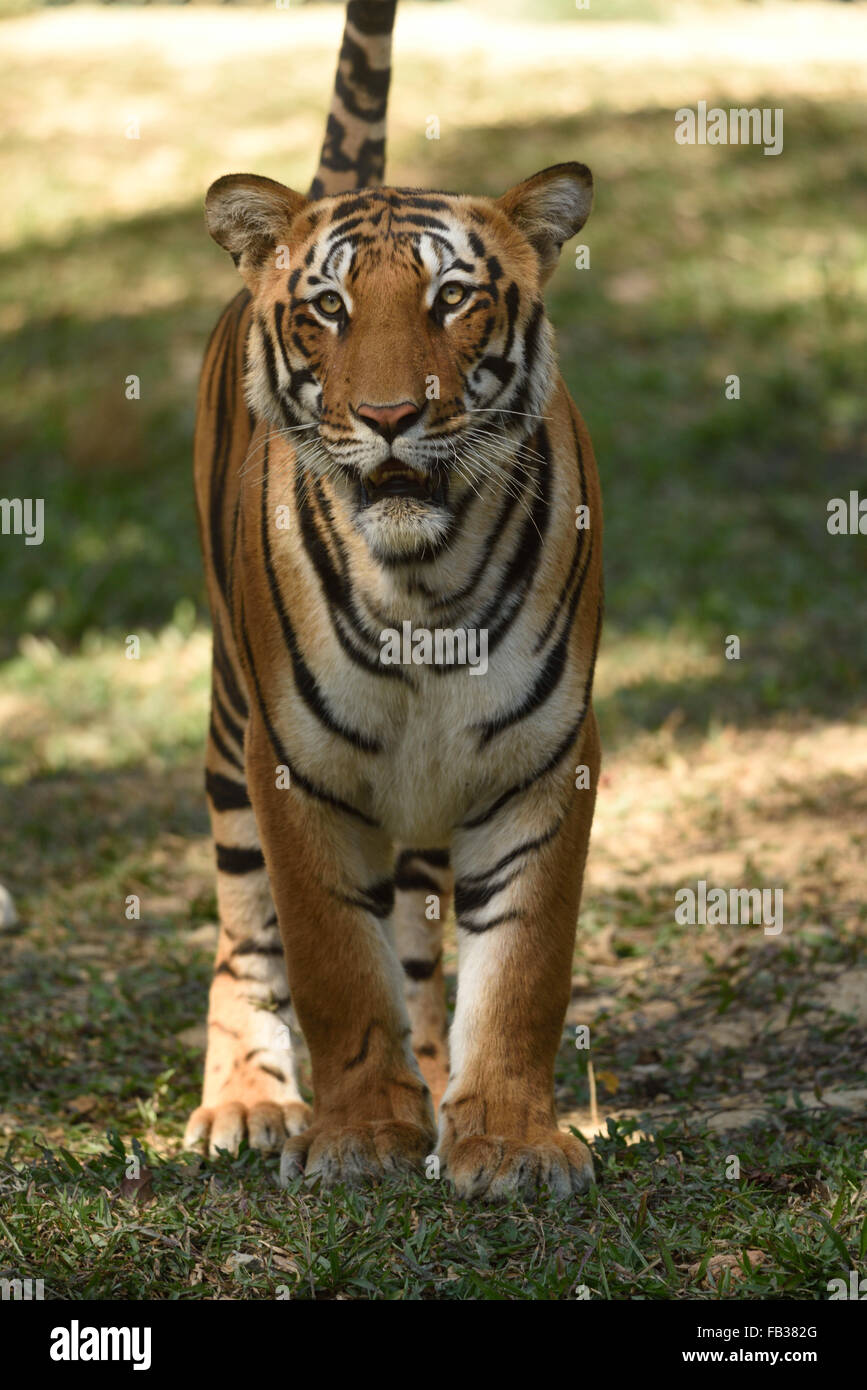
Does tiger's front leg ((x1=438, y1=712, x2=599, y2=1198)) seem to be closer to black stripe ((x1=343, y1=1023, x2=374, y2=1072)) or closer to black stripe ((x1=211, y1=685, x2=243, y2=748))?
black stripe ((x1=343, y1=1023, x2=374, y2=1072))

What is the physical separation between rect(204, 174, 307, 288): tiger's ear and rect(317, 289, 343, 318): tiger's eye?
0.26m

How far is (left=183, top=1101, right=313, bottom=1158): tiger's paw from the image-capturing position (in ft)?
12.0

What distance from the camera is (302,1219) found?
2877 mm

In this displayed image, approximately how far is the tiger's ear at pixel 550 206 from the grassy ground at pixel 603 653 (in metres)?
1.69

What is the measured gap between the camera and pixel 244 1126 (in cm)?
368

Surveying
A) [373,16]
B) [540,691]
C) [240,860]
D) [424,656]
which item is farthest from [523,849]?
[373,16]

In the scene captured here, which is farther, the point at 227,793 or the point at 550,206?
the point at 227,793

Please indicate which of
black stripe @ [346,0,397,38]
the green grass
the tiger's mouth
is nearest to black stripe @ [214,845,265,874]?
the green grass

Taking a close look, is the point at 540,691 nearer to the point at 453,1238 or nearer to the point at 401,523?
the point at 401,523

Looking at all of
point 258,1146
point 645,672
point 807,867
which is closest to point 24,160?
point 645,672

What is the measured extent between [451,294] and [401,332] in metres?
0.16

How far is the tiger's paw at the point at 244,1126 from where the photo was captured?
12.0 ft
